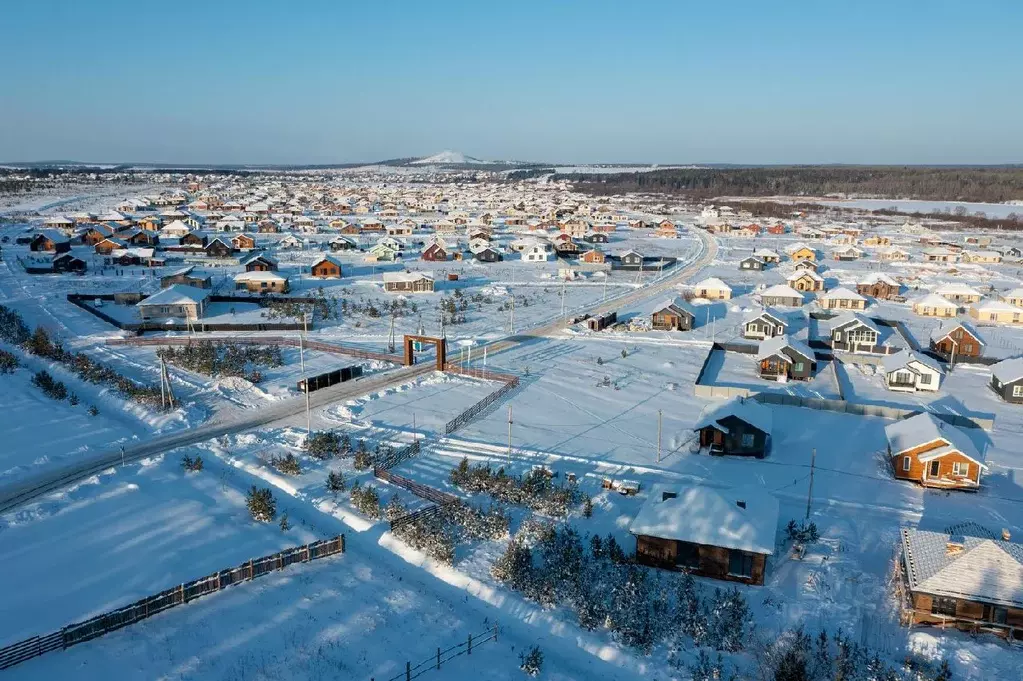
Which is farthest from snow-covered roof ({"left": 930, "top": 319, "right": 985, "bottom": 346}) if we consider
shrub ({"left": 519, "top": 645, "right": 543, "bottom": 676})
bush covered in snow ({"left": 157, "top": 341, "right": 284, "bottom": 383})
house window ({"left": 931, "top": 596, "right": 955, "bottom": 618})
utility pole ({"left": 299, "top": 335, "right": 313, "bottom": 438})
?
bush covered in snow ({"left": 157, "top": 341, "right": 284, "bottom": 383})

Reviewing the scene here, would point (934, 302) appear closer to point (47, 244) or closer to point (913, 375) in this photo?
point (913, 375)

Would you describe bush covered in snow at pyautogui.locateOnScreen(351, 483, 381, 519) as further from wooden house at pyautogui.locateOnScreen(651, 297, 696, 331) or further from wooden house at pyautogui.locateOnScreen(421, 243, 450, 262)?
wooden house at pyautogui.locateOnScreen(421, 243, 450, 262)

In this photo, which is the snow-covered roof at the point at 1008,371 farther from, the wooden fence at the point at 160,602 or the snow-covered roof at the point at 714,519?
the wooden fence at the point at 160,602

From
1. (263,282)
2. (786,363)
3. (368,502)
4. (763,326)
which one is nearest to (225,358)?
(368,502)

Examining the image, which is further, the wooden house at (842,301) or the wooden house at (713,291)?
the wooden house at (713,291)

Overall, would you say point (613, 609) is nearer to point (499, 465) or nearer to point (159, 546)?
point (499, 465)

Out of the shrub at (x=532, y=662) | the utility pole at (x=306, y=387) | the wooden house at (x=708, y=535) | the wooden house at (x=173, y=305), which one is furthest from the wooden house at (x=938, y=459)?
the wooden house at (x=173, y=305)
